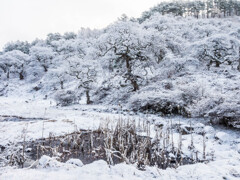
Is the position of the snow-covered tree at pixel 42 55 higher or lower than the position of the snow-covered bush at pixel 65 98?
higher

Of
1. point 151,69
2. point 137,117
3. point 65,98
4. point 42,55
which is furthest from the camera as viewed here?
point 42,55

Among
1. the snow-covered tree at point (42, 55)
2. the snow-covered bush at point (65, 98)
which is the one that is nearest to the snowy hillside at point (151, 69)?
the snow-covered bush at point (65, 98)

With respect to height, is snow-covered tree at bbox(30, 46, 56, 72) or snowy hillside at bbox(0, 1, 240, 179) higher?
snow-covered tree at bbox(30, 46, 56, 72)

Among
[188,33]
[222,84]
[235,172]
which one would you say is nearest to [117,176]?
[235,172]

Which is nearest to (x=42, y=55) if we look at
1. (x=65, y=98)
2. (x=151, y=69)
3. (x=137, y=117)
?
(x=65, y=98)

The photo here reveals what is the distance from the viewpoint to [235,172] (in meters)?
4.05

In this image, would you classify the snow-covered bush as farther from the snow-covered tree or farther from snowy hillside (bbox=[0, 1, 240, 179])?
the snow-covered tree

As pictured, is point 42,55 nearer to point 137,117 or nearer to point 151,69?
point 151,69

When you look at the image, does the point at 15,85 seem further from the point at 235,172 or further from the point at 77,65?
the point at 235,172

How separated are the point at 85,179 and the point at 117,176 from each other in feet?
2.32

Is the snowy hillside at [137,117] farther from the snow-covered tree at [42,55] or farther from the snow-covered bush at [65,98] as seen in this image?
the snow-covered tree at [42,55]

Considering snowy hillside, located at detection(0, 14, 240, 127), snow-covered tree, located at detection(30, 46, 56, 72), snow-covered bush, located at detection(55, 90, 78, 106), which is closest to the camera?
snowy hillside, located at detection(0, 14, 240, 127)

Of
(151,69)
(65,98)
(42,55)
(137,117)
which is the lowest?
(137,117)

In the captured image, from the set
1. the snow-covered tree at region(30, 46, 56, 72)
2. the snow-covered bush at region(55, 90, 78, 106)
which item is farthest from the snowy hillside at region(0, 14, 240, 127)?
the snow-covered tree at region(30, 46, 56, 72)
